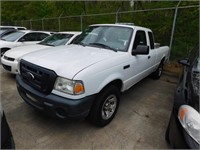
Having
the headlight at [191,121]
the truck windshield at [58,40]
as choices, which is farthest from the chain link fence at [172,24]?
the headlight at [191,121]

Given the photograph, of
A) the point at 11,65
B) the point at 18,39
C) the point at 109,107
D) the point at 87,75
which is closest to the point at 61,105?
the point at 87,75

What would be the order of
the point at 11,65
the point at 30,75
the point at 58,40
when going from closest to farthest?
the point at 30,75, the point at 11,65, the point at 58,40

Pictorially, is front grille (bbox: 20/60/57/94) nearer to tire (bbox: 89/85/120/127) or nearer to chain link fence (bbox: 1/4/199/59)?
tire (bbox: 89/85/120/127)

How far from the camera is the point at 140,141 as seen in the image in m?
2.77

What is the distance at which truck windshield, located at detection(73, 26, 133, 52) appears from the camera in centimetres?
344

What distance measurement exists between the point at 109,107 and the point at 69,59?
1.16m

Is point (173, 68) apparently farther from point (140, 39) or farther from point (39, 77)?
point (39, 77)

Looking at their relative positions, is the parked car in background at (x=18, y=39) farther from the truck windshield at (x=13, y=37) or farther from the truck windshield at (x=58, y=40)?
the truck windshield at (x=58, y=40)

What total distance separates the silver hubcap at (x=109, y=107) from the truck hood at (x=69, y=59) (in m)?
0.75

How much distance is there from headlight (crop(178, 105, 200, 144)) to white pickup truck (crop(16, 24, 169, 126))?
1199 mm

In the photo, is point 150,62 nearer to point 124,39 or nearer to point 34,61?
point 124,39

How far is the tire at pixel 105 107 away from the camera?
2.74 metres

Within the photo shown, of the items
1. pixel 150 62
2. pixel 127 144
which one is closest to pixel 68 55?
pixel 127 144

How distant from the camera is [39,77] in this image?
100 inches
